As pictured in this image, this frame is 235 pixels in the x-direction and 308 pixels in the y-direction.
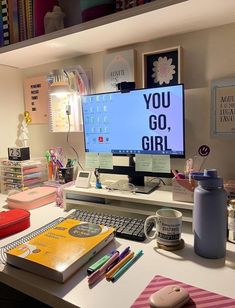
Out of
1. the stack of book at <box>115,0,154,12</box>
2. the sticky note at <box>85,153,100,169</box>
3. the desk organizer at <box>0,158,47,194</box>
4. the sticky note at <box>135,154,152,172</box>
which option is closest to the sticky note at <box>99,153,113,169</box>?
the sticky note at <box>85,153,100,169</box>

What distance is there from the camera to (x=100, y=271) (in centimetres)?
62

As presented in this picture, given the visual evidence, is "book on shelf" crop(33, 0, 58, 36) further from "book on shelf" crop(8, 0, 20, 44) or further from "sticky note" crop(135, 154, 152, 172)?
"sticky note" crop(135, 154, 152, 172)

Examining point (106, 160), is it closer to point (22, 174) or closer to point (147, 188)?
point (147, 188)

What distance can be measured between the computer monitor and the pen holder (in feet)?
0.64

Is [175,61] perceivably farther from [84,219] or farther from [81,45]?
[84,219]

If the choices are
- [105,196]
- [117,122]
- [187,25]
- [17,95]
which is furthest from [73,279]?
[17,95]

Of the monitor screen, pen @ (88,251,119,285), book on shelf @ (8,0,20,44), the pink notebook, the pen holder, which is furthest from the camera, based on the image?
the pen holder

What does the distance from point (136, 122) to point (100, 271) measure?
61 centimetres

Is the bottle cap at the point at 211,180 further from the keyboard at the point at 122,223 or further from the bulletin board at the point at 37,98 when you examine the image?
the bulletin board at the point at 37,98

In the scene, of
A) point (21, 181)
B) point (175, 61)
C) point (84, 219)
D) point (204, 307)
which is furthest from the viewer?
point (21, 181)

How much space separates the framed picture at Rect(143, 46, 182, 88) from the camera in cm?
104

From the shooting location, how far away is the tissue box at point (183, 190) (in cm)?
87

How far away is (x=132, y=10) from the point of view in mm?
852

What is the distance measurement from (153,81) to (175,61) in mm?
122
